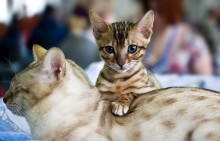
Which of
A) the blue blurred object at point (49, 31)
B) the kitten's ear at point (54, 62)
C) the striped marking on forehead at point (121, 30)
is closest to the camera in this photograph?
the kitten's ear at point (54, 62)

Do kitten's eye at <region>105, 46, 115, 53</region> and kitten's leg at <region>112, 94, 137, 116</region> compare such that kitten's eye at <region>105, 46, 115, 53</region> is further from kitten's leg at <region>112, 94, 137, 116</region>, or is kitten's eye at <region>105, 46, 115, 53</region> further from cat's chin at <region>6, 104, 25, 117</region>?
cat's chin at <region>6, 104, 25, 117</region>

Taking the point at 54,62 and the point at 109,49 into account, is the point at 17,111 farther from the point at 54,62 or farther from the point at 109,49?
the point at 109,49

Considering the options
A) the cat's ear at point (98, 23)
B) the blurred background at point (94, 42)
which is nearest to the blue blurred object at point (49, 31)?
the blurred background at point (94, 42)

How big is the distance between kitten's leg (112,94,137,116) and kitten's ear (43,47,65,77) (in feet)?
0.44

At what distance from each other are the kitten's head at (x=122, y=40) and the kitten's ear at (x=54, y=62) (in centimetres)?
18

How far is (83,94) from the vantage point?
1.19 meters

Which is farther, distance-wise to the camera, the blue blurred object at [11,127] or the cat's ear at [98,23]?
the cat's ear at [98,23]

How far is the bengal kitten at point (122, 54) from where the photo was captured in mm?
1287

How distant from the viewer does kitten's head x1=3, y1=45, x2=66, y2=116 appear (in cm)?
113

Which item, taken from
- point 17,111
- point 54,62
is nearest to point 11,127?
point 17,111

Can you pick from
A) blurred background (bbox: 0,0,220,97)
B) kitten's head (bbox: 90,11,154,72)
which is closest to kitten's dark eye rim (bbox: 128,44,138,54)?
kitten's head (bbox: 90,11,154,72)

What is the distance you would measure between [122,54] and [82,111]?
0.18m

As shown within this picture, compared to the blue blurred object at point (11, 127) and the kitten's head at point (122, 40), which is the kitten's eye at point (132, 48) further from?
the blue blurred object at point (11, 127)

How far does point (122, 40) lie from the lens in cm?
128
